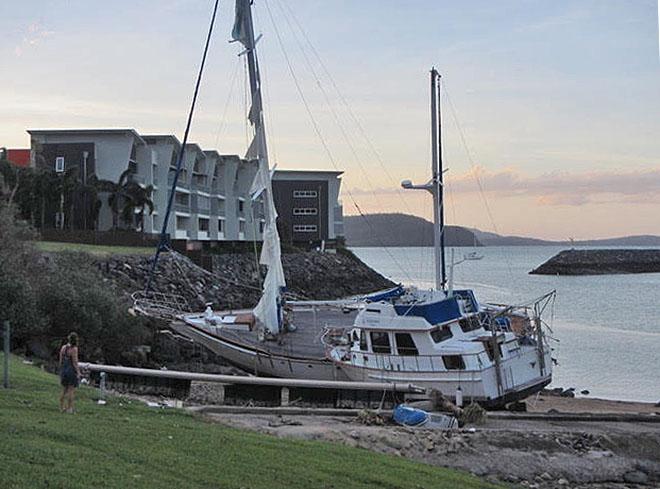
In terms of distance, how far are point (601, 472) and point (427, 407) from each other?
4.77m

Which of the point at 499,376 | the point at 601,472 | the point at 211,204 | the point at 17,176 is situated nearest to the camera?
the point at 601,472

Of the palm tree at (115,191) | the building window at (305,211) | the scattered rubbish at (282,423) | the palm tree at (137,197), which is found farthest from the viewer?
the building window at (305,211)

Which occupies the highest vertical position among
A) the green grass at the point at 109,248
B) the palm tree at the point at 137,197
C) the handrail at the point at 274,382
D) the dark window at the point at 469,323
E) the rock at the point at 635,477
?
the palm tree at the point at 137,197

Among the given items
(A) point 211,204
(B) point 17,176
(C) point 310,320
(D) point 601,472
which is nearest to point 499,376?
(D) point 601,472

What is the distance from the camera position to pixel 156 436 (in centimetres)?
1184

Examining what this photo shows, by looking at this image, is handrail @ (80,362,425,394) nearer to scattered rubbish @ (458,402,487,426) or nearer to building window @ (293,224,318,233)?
scattered rubbish @ (458,402,487,426)

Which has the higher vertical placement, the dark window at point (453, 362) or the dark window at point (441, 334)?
the dark window at point (441, 334)

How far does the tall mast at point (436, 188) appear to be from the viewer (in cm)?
2519

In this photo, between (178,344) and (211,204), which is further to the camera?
(211,204)

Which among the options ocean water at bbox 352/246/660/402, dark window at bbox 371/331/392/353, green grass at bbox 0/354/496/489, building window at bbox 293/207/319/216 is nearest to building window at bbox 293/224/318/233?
building window at bbox 293/207/319/216

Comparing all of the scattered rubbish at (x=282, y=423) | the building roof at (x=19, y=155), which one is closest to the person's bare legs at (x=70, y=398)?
the scattered rubbish at (x=282, y=423)

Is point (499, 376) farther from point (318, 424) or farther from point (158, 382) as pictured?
point (158, 382)

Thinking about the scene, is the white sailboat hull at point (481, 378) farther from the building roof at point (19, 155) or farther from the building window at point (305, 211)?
the building window at point (305, 211)

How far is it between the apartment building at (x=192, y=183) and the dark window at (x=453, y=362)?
80.1ft
